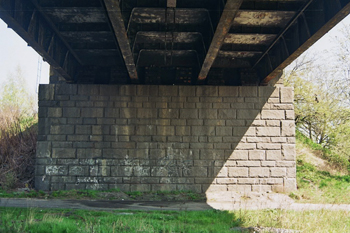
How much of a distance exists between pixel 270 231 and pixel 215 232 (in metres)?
→ 1.08

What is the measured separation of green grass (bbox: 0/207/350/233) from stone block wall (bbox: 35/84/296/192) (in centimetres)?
370

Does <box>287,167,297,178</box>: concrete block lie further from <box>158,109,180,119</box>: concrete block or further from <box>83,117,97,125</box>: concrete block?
<box>83,117,97,125</box>: concrete block

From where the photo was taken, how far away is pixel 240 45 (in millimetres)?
12898

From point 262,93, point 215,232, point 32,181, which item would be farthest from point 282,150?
point 32,181

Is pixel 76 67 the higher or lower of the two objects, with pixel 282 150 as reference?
higher

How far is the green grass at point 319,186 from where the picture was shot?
13.0m

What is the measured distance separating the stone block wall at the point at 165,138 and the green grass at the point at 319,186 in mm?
736

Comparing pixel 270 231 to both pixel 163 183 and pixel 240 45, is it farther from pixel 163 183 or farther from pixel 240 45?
pixel 240 45

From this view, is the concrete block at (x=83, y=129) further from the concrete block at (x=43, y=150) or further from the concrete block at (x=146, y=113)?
the concrete block at (x=146, y=113)

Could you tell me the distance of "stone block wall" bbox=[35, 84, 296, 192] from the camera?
527 inches

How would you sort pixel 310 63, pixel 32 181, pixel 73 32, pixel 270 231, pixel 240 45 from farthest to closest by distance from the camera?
pixel 310 63
pixel 32 181
pixel 240 45
pixel 73 32
pixel 270 231

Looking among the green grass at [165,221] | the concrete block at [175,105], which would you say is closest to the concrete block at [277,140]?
the concrete block at [175,105]

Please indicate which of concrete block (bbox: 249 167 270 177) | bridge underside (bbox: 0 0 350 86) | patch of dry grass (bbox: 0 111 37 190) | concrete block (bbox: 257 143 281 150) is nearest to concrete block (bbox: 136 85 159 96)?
bridge underside (bbox: 0 0 350 86)

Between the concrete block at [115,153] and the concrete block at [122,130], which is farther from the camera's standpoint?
the concrete block at [122,130]
